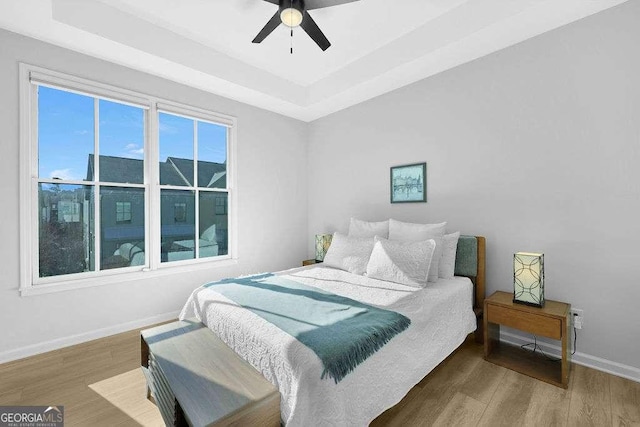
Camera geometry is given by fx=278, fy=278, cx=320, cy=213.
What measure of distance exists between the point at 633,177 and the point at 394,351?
2220 mm

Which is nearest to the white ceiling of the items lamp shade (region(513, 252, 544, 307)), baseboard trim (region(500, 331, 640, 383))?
lamp shade (region(513, 252, 544, 307))

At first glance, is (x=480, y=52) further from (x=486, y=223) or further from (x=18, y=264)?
(x=18, y=264)

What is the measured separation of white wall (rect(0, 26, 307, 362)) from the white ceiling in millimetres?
176

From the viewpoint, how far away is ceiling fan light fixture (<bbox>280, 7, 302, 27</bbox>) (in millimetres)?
2066

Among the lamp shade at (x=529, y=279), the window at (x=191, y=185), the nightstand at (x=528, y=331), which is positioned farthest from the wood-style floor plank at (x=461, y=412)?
the window at (x=191, y=185)

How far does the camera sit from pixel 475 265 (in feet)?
8.84

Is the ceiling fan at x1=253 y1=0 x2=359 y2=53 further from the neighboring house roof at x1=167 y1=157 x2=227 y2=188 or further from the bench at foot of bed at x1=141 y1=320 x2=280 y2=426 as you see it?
the bench at foot of bed at x1=141 y1=320 x2=280 y2=426

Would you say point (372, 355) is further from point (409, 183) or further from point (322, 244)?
point (322, 244)

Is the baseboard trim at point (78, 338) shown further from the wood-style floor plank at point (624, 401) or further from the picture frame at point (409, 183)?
the wood-style floor plank at point (624, 401)

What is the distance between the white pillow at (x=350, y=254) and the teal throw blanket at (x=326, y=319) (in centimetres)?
68

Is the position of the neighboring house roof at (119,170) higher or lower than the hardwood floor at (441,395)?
higher

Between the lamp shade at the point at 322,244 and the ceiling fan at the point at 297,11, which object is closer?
the ceiling fan at the point at 297,11

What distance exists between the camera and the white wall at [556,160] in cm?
211

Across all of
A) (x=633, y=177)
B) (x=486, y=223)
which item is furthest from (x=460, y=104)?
(x=633, y=177)
